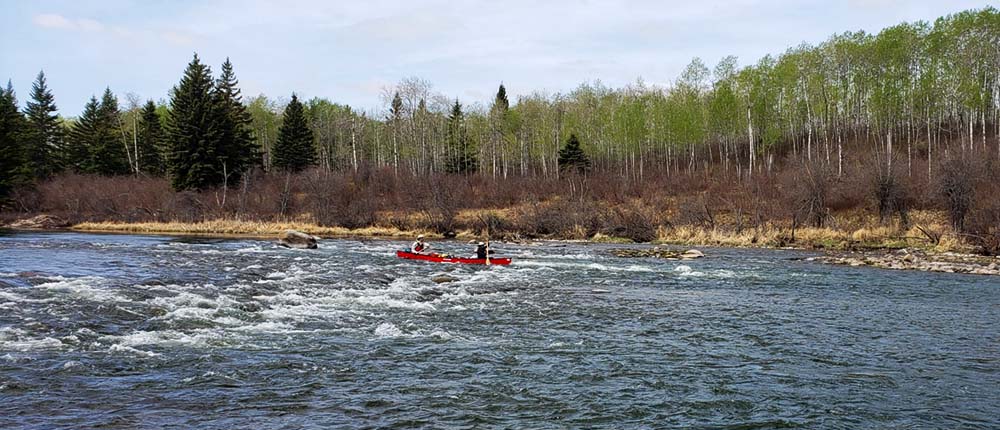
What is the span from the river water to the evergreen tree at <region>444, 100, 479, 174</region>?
55320 millimetres

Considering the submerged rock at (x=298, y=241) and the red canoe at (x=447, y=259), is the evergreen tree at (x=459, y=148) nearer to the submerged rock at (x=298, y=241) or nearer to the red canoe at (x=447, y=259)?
the submerged rock at (x=298, y=241)

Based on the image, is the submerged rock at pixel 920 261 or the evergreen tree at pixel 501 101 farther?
the evergreen tree at pixel 501 101

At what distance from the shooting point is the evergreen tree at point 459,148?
78.2 metres

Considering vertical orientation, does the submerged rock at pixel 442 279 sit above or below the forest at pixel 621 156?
below

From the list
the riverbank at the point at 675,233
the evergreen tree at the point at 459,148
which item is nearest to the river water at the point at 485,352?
the riverbank at the point at 675,233

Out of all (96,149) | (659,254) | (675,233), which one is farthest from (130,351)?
(96,149)

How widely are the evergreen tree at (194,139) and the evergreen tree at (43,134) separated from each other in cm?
2004

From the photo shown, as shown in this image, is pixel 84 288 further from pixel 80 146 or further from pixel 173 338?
pixel 80 146

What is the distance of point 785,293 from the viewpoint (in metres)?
20.9

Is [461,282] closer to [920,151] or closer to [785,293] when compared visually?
[785,293]

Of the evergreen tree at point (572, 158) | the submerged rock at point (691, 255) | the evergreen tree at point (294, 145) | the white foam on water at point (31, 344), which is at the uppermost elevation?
the evergreen tree at point (294, 145)

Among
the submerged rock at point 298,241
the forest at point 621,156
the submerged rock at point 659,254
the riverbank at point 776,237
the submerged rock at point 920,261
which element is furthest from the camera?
the forest at point 621,156

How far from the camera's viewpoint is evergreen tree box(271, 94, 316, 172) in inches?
2985

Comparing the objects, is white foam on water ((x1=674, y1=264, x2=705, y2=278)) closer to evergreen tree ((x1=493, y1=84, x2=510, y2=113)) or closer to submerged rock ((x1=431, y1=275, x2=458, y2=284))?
submerged rock ((x1=431, y1=275, x2=458, y2=284))
